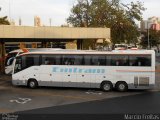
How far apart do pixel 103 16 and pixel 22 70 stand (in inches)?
1260

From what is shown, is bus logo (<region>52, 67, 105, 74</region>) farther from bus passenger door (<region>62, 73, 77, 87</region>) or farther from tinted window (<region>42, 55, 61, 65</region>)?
tinted window (<region>42, 55, 61, 65</region>)

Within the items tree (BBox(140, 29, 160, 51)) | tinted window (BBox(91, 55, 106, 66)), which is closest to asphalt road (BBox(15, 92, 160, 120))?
tinted window (BBox(91, 55, 106, 66))

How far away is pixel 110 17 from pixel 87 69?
32963 mm

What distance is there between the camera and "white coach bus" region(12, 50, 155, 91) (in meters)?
23.2

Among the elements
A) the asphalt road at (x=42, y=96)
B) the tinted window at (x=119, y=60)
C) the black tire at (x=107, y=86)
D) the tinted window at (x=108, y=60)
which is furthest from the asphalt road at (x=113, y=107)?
the tinted window at (x=108, y=60)

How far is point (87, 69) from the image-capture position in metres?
24.0

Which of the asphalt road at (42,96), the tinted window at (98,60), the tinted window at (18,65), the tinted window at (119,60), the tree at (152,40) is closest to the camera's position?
the asphalt road at (42,96)

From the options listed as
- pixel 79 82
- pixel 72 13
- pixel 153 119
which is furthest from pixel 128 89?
pixel 72 13

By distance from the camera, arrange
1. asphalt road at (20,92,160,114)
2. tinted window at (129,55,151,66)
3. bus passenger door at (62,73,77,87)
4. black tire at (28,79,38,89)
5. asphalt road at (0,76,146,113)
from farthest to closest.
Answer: black tire at (28,79,38,89) → bus passenger door at (62,73,77,87) → tinted window at (129,55,151,66) → asphalt road at (0,76,146,113) → asphalt road at (20,92,160,114)

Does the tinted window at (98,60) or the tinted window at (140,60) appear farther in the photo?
the tinted window at (98,60)

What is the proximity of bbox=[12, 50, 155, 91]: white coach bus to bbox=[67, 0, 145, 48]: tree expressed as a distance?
3031 centimetres

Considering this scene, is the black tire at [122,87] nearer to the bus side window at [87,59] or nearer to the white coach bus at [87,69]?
the white coach bus at [87,69]

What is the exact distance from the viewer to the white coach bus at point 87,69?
2319 centimetres

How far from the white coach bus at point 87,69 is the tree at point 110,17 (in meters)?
30.3
